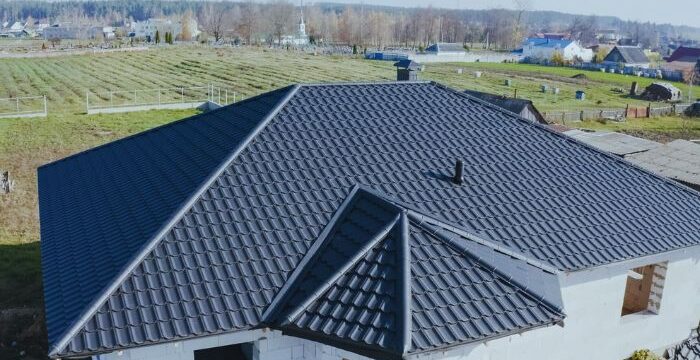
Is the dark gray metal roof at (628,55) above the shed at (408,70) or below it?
above

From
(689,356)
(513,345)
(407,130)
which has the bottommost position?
(689,356)

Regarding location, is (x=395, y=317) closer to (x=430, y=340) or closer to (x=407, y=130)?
(x=430, y=340)

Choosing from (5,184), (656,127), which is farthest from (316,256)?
(656,127)

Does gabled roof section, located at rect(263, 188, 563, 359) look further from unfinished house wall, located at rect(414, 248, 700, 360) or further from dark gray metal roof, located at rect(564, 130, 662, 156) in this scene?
dark gray metal roof, located at rect(564, 130, 662, 156)

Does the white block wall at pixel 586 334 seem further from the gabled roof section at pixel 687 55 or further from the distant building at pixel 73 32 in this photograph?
the distant building at pixel 73 32

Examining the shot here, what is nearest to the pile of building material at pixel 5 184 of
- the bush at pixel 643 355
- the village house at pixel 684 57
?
the bush at pixel 643 355

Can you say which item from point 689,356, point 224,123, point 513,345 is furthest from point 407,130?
point 689,356
